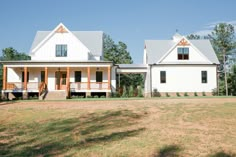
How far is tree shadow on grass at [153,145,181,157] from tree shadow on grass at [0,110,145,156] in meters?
1.80

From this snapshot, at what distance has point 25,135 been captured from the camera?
10375 millimetres

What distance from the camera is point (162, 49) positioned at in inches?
1437

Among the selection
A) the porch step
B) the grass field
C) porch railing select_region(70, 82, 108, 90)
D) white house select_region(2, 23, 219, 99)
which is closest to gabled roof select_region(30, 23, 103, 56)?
white house select_region(2, 23, 219, 99)

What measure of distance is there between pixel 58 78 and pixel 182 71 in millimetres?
14365

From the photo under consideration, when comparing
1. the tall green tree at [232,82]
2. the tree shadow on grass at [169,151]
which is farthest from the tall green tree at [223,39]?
the tree shadow on grass at [169,151]

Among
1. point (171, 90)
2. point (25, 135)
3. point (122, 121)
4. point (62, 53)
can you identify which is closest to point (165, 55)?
point (171, 90)

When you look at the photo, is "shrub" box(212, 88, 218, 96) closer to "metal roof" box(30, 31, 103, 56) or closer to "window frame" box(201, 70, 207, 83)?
"window frame" box(201, 70, 207, 83)

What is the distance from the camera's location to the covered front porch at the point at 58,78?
98.8 feet

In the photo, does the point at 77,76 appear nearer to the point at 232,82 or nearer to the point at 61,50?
the point at 61,50

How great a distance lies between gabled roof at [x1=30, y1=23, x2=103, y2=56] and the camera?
3534 cm

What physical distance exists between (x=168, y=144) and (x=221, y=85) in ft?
122

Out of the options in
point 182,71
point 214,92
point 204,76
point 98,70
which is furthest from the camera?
point 204,76

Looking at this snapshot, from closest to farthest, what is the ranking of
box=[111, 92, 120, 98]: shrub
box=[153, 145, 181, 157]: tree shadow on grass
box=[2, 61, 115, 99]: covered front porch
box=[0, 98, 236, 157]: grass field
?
box=[153, 145, 181, 157]: tree shadow on grass < box=[0, 98, 236, 157]: grass field < box=[2, 61, 115, 99]: covered front porch < box=[111, 92, 120, 98]: shrub

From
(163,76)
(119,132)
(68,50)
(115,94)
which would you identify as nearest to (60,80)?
(68,50)
